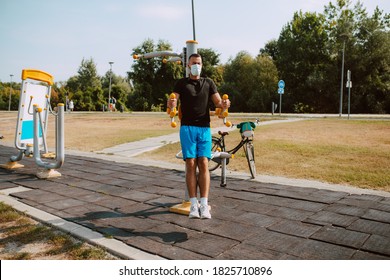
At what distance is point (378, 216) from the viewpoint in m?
3.93

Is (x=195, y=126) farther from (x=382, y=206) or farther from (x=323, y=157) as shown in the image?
(x=323, y=157)

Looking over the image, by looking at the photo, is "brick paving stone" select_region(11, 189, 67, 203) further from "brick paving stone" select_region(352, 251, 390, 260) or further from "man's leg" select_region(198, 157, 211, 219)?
"brick paving stone" select_region(352, 251, 390, 260)

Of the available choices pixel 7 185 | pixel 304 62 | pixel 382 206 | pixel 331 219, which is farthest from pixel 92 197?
pixel 304 62

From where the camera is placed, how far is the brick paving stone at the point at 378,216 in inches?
150

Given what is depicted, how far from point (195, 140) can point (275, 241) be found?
4.24ft

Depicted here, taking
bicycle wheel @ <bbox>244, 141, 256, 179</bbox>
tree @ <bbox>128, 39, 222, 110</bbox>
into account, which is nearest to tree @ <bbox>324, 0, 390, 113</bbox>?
tree @ <bbox>128, 39, 222, 110</bbox>

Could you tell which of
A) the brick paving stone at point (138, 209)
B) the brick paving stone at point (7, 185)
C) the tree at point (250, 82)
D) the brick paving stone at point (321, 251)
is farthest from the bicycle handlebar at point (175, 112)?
the tree at point (250, 82)

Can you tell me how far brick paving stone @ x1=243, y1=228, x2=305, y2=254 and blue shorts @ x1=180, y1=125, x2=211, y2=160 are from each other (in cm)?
102

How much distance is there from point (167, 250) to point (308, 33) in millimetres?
45646

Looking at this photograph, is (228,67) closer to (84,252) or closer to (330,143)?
(330,143)

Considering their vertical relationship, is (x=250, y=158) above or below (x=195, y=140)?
below

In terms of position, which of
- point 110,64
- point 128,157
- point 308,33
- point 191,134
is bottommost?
point 128,157

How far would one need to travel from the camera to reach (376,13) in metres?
36.1
